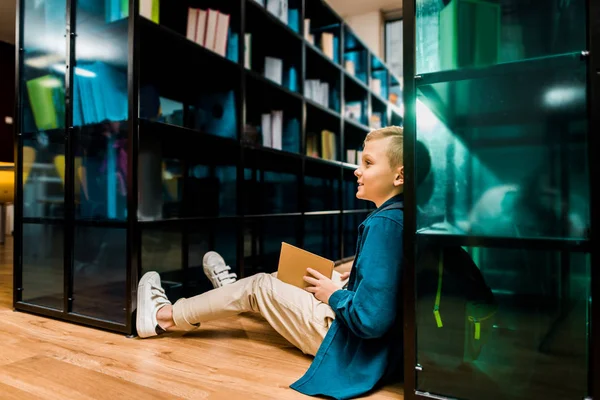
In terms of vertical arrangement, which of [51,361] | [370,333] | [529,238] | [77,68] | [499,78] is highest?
[77,68]

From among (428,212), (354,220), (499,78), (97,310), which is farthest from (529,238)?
(354,220)

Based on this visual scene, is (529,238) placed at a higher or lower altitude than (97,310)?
higher

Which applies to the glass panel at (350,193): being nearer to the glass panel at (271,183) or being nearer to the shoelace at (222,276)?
the glass panel at (271,183)

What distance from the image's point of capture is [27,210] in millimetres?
1899

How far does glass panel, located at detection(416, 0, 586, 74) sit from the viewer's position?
87 cm

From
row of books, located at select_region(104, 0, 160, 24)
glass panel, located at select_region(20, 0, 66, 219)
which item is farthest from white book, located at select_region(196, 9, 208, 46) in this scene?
glass panel, located at select_region(20, 0, 66, 219)

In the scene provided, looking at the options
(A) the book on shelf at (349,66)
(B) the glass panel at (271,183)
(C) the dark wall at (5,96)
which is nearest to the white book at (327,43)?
(A) the book on shelf at (349,66)

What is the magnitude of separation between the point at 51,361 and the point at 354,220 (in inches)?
124

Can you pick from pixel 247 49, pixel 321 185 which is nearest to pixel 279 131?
pixel 247 49

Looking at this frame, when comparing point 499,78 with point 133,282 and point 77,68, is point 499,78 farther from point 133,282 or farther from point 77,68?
point 77,68

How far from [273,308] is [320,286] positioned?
0.58ft

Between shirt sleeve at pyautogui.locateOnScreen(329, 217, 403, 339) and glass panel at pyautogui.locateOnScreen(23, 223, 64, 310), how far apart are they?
1.39m

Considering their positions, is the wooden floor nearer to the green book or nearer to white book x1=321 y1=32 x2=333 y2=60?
the green book

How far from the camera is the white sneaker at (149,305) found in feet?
4.79
